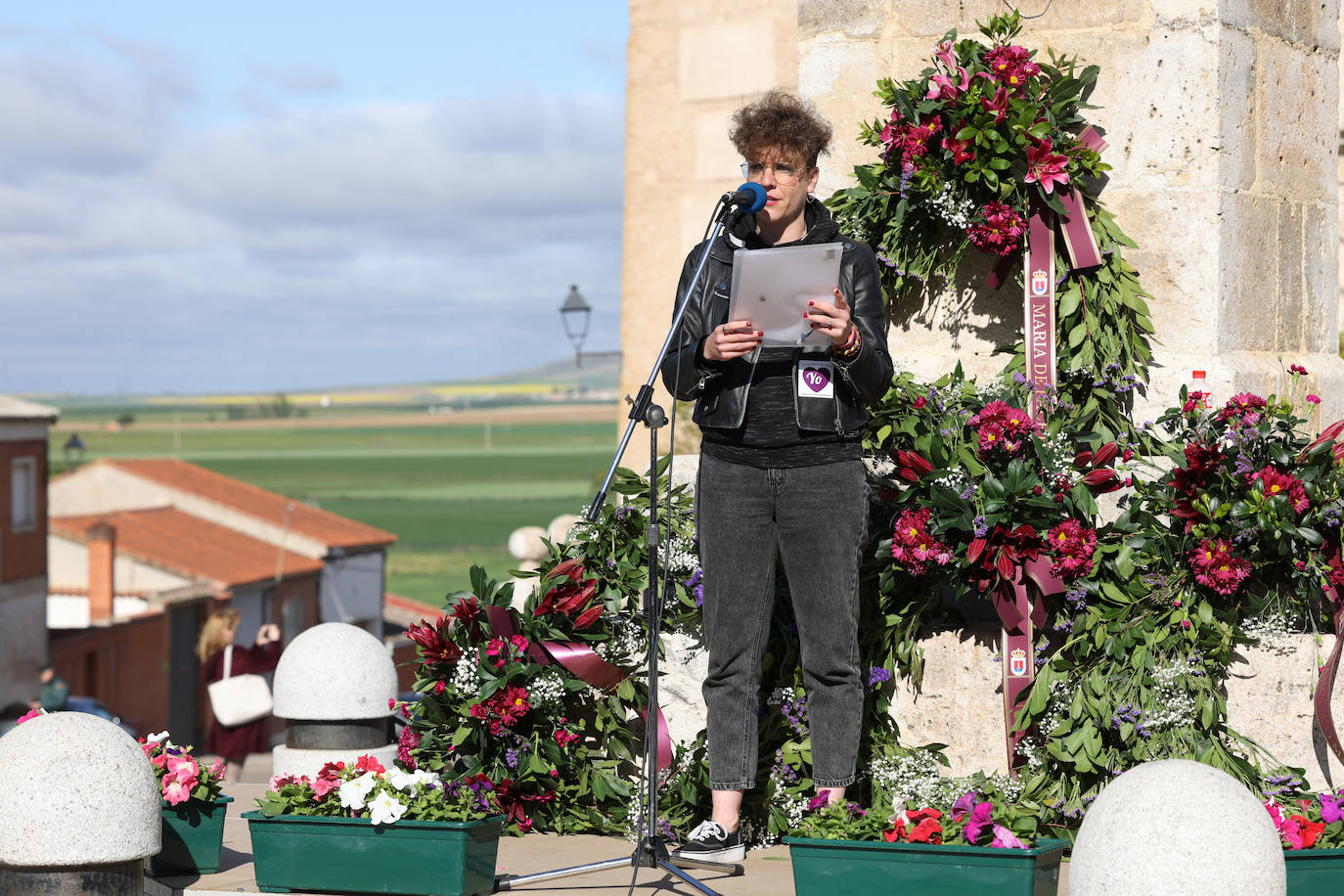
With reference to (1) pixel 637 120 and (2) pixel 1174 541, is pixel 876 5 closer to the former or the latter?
(2) pixel 1174 541

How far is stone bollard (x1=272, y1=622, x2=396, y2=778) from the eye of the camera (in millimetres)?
6238

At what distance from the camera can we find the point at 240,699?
1070cm

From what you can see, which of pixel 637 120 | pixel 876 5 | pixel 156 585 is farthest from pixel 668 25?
pixel 156 585

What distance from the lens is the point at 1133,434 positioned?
16.4ft

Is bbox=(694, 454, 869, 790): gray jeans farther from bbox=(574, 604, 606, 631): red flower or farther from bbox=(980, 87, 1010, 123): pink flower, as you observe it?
bbox=(980, 87, 1010, 123): pink flower

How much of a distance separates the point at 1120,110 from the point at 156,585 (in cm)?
4008

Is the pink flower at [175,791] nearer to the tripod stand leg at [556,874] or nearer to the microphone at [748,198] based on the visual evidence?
the tripod stand leg at [556,874]

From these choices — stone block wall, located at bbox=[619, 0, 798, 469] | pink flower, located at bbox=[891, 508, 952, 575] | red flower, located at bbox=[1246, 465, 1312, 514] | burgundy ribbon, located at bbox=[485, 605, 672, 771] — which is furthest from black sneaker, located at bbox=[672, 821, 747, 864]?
stone block wall, located at bbox=[619, 0, 798, 469]

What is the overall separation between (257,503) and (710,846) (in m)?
50.2

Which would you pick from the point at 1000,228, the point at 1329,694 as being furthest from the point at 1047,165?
the point at 1329,694

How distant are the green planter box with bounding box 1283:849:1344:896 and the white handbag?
806 centimetres

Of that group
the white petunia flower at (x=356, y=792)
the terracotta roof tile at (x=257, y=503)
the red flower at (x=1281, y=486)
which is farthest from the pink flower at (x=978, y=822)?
the terracotta roof tile at (x=257, y=503)

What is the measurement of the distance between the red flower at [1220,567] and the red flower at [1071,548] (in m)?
0.30

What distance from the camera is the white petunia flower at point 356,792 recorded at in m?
4.29
